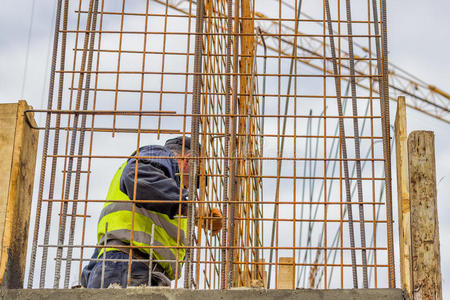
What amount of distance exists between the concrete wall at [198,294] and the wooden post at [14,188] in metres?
0.29

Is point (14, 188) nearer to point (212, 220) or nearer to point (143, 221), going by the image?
point (143, 221)

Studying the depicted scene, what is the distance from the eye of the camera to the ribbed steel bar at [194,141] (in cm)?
562

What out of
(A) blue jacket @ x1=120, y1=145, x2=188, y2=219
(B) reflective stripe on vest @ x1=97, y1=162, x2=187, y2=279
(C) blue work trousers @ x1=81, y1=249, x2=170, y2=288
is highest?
(A) blue jacket @ x1=120, y1=145, x2=188, y2=219

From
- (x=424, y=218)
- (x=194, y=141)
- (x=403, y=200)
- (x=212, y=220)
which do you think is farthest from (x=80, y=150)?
(x=424, y=218)

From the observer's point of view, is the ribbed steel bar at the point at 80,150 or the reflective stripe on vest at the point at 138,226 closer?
the ribbed steel bar at the point at 80,150

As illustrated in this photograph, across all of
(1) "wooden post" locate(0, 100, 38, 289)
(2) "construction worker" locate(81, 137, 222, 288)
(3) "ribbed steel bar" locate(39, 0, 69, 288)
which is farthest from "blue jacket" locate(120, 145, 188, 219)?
(1) "wooden post" locate(0, 100, 38, 289)

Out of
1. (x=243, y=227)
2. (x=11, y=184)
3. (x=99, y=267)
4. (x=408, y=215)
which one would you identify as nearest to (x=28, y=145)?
(x=11, y=184)

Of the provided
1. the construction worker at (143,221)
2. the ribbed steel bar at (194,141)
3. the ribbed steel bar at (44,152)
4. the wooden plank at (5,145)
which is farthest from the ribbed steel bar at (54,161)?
the ribbed steel bar at (194,141)

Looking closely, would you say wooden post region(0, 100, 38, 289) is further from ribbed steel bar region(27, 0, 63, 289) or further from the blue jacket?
the blue jacket

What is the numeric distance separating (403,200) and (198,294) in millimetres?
1549

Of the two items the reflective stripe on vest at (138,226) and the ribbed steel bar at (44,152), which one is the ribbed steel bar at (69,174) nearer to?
the ribbed steel bar at (44,152)

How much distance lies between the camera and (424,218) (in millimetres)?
5344

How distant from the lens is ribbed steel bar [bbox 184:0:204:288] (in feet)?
18.4

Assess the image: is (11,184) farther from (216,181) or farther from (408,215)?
(408,215)
